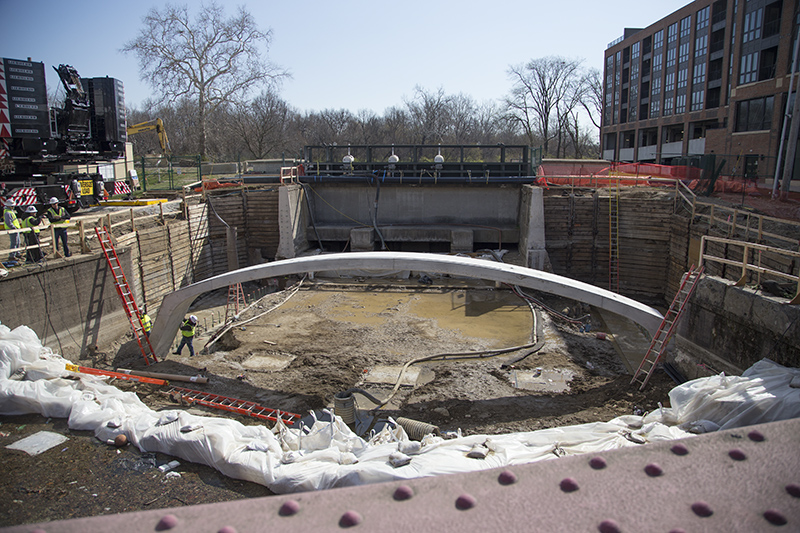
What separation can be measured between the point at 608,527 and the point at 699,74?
176 ft

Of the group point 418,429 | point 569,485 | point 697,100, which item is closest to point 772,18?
point 697,100

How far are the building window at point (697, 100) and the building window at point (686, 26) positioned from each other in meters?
5.85

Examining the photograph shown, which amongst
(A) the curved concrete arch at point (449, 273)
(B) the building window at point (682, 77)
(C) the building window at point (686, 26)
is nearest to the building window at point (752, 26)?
(C) the building window at point (686, 26)

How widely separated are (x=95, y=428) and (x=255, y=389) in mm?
4044

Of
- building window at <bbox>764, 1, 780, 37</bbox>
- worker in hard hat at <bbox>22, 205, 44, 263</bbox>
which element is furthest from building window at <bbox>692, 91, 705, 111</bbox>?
worker in hard hat at <bbox>22, 205, 44, 263</bbox>

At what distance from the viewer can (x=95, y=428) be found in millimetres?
7461

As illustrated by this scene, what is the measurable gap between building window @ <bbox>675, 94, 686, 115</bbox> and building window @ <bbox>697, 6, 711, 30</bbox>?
6.00 m

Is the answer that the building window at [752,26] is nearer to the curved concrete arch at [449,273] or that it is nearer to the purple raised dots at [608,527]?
the curved concrete arch at [449,273]

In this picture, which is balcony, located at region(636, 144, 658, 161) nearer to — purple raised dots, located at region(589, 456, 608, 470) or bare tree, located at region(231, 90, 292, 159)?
bare tree, located at region(231, 90, 292, 159)

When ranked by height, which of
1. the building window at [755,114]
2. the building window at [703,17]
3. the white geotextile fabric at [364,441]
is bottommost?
the white geotextile fabric at [364,441]

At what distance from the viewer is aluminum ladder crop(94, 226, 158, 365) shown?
13.2 m

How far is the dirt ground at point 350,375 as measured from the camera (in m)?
6.23

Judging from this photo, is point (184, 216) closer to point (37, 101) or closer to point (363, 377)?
point (37, 101)

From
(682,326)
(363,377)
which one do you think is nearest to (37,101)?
(363,377)
